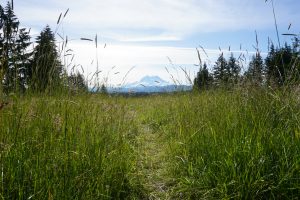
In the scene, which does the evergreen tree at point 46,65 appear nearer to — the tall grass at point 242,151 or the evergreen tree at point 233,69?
the tall grass at point 242,151

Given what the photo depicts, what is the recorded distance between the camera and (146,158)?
175 inches

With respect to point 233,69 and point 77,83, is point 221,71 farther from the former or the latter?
point 77,83

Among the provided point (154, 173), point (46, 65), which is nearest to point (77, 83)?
point (46, 65)

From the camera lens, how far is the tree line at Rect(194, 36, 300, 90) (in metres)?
3.76

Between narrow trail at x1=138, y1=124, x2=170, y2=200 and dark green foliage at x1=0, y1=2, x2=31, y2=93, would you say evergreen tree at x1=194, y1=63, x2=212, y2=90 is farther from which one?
dark green foliage at x1=0, y1=2, x2=31, y2=93

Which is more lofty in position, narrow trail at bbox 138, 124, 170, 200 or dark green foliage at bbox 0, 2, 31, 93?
dark green foliage at bbox 0, 2, 31, 93

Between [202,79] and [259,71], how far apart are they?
0.83 metres

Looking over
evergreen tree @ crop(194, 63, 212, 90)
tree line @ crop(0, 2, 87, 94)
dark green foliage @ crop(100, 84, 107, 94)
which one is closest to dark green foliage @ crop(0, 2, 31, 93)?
tree line @ crop(0, 2, 87, 94)

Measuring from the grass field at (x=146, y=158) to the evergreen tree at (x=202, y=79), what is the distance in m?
0.80

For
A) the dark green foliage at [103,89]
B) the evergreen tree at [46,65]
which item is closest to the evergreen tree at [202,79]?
the dark green foliage at [103,89]

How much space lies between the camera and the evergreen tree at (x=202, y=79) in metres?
5.17

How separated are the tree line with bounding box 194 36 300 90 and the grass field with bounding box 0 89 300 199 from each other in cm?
22

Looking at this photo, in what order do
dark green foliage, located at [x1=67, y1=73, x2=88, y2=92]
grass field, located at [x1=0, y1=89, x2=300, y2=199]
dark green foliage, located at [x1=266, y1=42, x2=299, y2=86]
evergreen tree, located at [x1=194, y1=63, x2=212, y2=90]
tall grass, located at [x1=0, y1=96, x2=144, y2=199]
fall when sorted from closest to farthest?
tall grass, located at [x1=0, y1=96, x2=144, y2=199] → grass field, located at [x1=0, y1=89, x2=300, y2=199] → dark green foliage, located at [x1=266, y1=42, x2=299, y2=86] → dark green foliage, located at [x1=67, y1=73, x2=88, y2=92] → evergreen tree, located at [x1=194, y1=63, x2=212, y2=90]

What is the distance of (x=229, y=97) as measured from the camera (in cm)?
461
